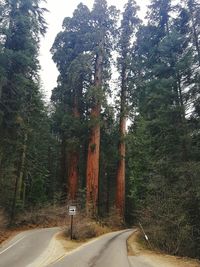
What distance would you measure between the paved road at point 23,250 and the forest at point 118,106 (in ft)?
16.1

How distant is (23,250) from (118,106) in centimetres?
1614

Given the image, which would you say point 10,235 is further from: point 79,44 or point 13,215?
point 79,44

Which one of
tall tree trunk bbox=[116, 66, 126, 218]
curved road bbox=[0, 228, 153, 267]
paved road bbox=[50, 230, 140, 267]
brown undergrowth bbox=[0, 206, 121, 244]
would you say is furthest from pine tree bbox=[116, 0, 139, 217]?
paved road bbox=[50, 230, 140, 267]

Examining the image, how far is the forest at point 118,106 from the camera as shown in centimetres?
1812

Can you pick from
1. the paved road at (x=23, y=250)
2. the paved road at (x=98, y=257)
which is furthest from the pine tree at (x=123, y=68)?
the paved road at (x=98, y=257)

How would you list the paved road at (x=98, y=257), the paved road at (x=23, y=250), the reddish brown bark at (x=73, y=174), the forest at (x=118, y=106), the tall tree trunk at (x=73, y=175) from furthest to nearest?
the reddish brown bark at (x=73, y=174) → the tall tree trunk at (x=73, y=175) → the forest at (x=118, y=106) → the paved road at (x=23, y=250) → the paved road at (x=98, y=257)

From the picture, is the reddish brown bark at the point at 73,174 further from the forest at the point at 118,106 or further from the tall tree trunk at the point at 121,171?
the tall tree trunk at the point at 121,171

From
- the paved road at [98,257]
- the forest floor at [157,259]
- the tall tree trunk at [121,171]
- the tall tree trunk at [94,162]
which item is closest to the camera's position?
the paved road at [98,257]

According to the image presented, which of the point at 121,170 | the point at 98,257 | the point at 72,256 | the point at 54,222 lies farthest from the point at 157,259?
the point at 121,170

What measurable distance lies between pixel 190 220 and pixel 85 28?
20.1 m

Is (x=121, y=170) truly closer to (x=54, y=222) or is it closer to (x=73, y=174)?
(x=73, y=174)

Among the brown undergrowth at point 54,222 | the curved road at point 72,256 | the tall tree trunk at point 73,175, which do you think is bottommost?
the curved road at point 72,256

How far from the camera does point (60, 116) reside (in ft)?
100

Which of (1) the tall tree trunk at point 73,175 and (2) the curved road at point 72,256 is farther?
(1) the tall tree trunk at point 73,175
